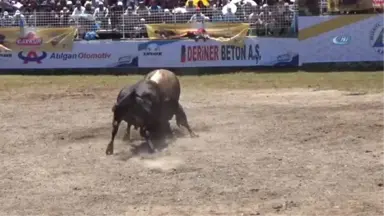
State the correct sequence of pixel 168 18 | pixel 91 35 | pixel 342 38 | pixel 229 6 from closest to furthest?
pixel 342 38 < pixel 91 35 < pixel 168 18 < pixel 229 6

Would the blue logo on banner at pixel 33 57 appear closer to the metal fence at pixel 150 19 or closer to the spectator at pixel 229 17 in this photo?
the metal fence at pixel 150 19

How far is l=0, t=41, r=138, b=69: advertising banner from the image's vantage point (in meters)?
25.5

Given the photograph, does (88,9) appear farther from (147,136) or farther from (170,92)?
(147,136)

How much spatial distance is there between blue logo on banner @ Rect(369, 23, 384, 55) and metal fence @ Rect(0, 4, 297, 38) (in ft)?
8.05

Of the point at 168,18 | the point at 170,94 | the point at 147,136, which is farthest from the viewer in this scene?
the point at 168,18

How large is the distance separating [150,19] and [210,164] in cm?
1630

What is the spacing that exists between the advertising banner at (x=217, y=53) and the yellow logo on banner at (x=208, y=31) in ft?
0.65

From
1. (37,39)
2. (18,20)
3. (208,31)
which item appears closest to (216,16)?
(208,31)

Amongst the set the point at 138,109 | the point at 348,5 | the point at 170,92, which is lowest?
the point at 138,109

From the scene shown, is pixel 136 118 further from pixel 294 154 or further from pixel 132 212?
pixel 132 212

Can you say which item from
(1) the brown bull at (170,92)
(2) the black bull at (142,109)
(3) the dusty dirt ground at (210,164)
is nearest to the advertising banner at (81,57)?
(3) the dusty dirt ground at (210,164)

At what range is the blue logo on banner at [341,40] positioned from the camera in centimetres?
2458

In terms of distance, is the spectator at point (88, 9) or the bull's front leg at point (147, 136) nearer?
the bull's front leg at point (147, 136)

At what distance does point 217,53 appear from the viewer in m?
25.2
